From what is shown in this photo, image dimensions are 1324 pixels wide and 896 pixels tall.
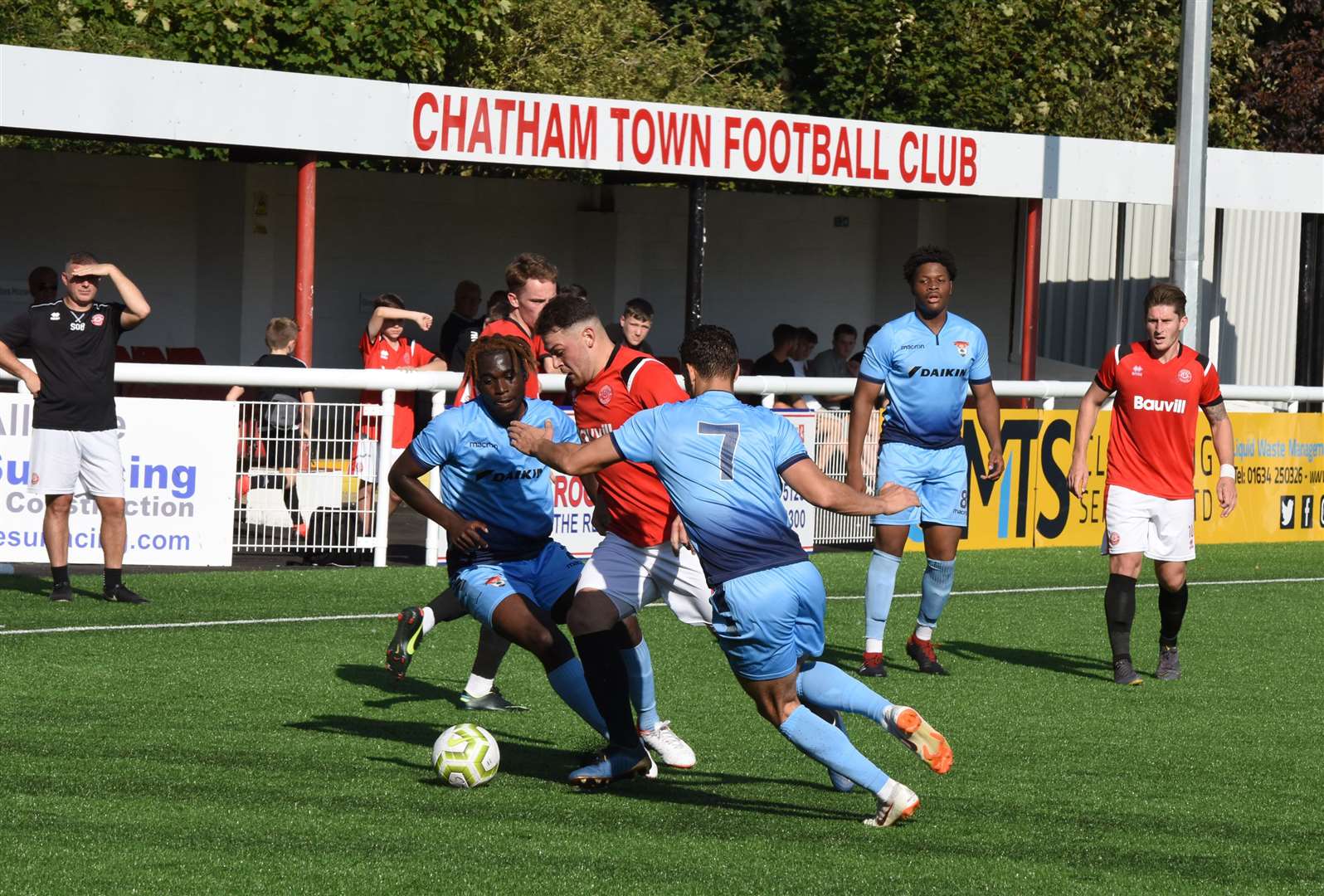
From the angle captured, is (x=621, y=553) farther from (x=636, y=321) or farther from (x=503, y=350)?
(x=636, y=321)

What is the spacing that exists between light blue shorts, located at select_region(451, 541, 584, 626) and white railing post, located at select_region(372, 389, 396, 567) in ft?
18.7

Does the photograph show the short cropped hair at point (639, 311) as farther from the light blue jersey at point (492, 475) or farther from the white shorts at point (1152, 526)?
the light blue jersey at point (492, 475)

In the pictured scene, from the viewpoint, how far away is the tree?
112 ft

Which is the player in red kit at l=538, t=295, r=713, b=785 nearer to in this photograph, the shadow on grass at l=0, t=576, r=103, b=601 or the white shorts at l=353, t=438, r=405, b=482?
the shadow on grass at l=0, t=576, r=103, b=601

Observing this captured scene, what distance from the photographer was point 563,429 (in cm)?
755

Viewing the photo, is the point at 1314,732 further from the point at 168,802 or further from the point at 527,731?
the point at 168,802


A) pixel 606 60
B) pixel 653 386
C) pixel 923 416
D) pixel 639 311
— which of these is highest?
pixel 606 60

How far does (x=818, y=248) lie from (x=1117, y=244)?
137 inches

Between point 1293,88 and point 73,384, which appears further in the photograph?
point 1293,88

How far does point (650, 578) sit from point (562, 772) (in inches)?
31.7

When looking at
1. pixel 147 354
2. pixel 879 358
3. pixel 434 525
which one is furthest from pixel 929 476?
pixel 147 354

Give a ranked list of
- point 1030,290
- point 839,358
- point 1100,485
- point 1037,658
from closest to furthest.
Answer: point 1037,658, point 1100,485, point 839,358, point 1030,290

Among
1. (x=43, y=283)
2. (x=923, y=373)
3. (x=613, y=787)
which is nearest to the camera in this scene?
(x=613, y=787)

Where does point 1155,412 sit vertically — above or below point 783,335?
below
